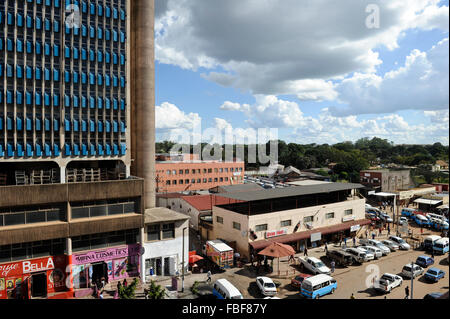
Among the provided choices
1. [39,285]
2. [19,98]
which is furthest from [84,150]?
[39,285]

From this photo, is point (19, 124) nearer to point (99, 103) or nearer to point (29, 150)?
point (29, 150)

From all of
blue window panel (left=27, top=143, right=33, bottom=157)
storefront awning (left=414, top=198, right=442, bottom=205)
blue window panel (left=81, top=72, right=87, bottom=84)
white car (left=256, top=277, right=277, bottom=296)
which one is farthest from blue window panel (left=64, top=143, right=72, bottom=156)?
storefront awning (left=414, top=198, right=442, bottom=205)

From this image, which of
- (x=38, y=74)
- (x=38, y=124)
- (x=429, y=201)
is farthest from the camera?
(x=429, y=201)

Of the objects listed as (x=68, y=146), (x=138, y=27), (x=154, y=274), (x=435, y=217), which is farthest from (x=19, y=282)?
(x=435, y=217)

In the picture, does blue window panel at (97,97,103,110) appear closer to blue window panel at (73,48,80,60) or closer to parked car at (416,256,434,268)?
blue window panel at (73,48,80,60)

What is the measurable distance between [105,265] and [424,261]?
36261 millimetres

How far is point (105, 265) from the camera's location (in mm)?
31531

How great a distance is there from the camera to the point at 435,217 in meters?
58.0

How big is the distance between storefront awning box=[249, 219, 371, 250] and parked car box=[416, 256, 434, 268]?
10355 mm

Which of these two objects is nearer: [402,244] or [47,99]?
[47,99]

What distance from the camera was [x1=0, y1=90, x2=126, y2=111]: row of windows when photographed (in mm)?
32844

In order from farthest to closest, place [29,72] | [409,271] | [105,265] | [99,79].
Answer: [99,79] → [29,72] → [409,271] → [105,265]

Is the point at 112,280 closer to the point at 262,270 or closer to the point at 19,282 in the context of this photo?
the point at 19,282

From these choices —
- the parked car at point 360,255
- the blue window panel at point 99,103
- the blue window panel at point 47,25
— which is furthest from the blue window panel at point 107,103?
the parked car at point 360,255
